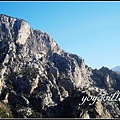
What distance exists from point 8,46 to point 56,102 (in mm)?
46992

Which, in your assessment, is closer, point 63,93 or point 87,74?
point 63,93

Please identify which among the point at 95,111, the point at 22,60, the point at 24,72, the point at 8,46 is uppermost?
the point at 8,46

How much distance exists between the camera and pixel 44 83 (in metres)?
104

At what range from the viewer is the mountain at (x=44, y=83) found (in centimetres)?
8494

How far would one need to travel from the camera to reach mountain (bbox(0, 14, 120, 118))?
84938mm

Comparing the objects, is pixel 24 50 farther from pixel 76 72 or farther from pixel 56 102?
pixel 56 102

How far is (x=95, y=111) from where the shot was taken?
7694 centimetres

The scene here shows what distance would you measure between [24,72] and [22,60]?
38.8 feet

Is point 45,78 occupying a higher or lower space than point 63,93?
higher

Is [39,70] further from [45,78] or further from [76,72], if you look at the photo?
[76,72]

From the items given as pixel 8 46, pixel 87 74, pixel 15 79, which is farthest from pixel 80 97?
pixel 87 74

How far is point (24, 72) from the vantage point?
110188 mm

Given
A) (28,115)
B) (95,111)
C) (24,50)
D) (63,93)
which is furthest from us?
(24,50)

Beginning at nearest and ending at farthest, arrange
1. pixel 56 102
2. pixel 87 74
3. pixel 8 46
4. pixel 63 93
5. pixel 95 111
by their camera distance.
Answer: pixel 95 111 → pixel 56 102 → pixel 63 93 → pixel 8 46 → pixel 87 74
